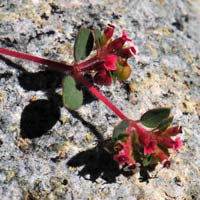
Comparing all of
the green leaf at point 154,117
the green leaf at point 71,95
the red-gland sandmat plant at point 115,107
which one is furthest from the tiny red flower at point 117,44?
the green leaf at point 154,117

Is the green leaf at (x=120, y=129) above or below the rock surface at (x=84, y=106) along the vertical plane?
above

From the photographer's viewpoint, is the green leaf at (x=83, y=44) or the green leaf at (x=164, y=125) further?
the green leaf at (x=83, y=44)

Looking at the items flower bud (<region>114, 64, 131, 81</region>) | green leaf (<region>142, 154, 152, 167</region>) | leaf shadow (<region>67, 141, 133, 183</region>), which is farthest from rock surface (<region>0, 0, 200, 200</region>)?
flower bud (<region>114, 64, 131, 81</region>)

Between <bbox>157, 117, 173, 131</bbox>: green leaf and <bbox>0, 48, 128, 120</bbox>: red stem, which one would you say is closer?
<bbox>157, 117, 173, 131</bbox>: green leaf

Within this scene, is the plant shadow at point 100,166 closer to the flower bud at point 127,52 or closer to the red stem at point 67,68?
the red stem at point 67,68

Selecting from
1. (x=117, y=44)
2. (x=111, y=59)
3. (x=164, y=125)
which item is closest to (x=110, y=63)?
(x=111, y=59)

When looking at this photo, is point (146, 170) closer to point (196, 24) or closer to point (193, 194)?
point (193, 194)

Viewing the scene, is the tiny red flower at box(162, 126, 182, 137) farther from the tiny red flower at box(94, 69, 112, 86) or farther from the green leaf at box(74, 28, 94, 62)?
the green leaf at box(74, 28, 94, 62)
